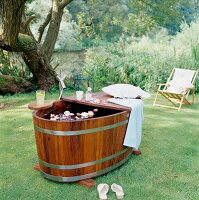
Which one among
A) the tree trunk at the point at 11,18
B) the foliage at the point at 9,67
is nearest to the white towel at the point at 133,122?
the tree trunk at the point at 11,18

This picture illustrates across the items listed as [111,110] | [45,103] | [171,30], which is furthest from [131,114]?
[171,30]

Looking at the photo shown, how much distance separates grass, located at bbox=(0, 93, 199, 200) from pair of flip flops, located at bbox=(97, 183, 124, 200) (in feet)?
0.21

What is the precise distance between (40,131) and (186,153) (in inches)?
86.6

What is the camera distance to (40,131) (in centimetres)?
337

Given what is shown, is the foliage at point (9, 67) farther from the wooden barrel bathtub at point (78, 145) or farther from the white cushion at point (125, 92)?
the wooden barrel bathtub at point (78, 145)

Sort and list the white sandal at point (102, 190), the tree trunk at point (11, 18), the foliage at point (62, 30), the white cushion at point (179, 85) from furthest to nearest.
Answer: the foliage at point (62, 30) < the white cushion at point (179, 85) < the tree trunk at point (11, 18) < the white sandal at point (102, 190)

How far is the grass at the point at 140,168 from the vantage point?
330 centimetres

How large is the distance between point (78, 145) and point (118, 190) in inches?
25.0

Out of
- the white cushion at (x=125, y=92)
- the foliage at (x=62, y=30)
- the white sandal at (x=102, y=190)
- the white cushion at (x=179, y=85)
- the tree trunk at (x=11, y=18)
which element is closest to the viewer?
the white sandal at (x=102, y=190)

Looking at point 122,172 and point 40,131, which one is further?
point 122,172

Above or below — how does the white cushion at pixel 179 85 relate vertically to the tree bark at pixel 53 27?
below

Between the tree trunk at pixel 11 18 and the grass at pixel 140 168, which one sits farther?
the tree trunk at pixel 11 18

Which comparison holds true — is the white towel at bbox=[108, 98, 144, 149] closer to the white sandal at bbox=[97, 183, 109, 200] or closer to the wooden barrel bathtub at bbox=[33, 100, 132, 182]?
the wooden barrel bathtub at bbox=[33, 100, 132, 182]

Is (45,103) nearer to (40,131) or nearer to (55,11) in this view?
(40,131)
